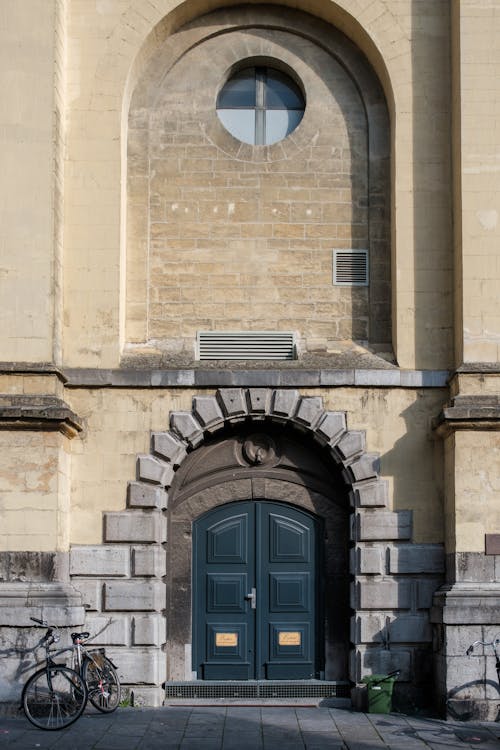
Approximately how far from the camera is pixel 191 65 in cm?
1669

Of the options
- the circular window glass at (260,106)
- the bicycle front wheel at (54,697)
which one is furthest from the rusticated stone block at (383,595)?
the circular window glass at (260,106)

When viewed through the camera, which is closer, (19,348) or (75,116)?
(19,348)

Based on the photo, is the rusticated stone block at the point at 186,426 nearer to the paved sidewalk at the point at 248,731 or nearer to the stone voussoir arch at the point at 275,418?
the stone voussoir arch at the point at 275,418

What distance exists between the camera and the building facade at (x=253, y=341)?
49.2 feet

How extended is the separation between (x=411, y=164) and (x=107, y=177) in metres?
3.99

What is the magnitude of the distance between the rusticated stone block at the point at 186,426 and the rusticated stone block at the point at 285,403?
99 cm

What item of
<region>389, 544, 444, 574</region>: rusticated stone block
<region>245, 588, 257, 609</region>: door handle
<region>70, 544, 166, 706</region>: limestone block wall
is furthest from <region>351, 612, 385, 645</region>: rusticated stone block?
<region>70, 544, 166, 706</region>: limestone block wall

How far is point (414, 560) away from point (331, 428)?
196 centimetres

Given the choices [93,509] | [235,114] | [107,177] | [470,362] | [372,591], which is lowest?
[372,591]

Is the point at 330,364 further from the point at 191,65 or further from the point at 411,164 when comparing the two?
the point at 191,65

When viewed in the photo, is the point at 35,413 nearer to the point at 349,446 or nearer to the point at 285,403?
the point at 285,403

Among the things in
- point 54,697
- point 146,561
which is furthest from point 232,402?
point 54,697

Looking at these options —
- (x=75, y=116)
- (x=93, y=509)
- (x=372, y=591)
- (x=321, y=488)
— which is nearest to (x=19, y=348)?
(x=93, y=509)

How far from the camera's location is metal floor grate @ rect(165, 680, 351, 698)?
15391mm
